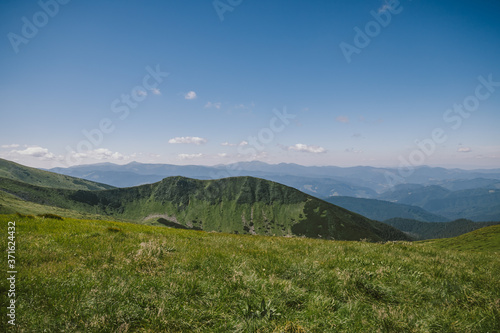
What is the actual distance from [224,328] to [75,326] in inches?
98.6

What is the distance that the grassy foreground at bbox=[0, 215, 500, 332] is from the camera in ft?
13.2

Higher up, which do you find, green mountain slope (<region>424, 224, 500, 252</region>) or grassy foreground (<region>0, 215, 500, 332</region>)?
grassy foreground (<region>0, 215, 500, 332</region>)

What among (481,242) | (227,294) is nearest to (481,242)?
(481,242)

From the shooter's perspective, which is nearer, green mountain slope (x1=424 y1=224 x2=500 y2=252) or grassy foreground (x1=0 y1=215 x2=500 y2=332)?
grassy foreground (x1=0 y1=215 x2=500 y2=332)

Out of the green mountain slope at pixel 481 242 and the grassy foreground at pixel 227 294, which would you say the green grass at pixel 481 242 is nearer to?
the green mountain slope at pixel 481 242

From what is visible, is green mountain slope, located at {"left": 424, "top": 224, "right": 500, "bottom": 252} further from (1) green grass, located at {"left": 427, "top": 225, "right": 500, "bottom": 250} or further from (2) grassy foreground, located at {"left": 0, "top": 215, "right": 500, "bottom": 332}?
(2) grassy foreground, located at {"left": 0, "top": 215, "right": 500, "bottom": 332}

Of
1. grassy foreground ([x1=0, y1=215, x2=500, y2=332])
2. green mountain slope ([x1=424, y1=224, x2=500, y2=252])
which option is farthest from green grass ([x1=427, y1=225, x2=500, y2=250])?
grassy foreground ([x1=0, y1=215, x2=500, y2=332])

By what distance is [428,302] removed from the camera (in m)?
5.47

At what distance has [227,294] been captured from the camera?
510 centimetres

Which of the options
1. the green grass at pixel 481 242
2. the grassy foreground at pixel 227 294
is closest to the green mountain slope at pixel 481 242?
the green grass at pixel 481 242

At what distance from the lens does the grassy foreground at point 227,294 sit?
4.03 m

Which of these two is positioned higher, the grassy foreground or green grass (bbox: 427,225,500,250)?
the grassy foreground

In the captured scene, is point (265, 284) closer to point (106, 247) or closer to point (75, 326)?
point (75, 326)

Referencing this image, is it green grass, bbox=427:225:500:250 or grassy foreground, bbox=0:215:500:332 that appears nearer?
grassy foreground, bbox=0:215:500:332
